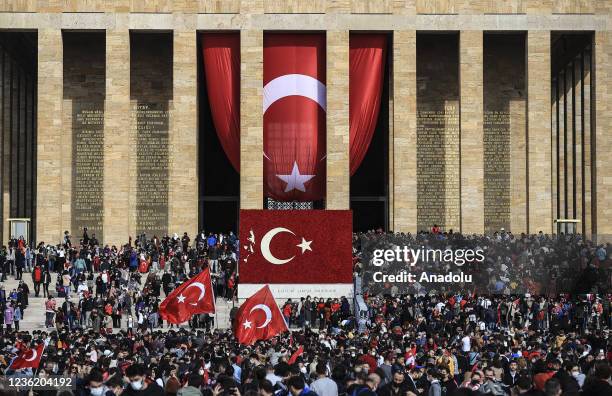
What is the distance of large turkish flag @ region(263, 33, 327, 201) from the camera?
5497 centimetres

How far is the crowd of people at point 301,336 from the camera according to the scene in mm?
16578

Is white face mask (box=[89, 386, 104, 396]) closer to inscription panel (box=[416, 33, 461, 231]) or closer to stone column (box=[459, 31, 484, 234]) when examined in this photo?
stone column (box=[459, 31, 484, 234])

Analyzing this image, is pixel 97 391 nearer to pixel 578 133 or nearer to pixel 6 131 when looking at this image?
pixel 6 131

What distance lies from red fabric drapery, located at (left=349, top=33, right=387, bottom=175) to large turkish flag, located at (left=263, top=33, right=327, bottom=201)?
1296 mm

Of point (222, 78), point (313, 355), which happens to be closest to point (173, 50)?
point (222, 78)

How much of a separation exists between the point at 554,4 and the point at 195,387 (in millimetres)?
43269

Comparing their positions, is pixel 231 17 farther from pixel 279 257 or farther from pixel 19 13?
pixel 279 257

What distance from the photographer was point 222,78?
2192 inches

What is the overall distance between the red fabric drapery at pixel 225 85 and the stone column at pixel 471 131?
995 cm

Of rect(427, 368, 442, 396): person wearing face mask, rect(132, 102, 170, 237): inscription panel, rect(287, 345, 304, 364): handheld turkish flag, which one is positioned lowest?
rect(287, 345, 304, 364): handheld turkish flag

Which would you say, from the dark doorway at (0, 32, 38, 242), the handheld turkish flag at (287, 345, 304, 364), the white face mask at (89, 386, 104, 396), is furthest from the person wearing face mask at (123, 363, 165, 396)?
the dark doorway at (0, 32, 38, 242)

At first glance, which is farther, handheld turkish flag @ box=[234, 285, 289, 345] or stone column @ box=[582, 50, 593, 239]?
stone column @ box=[582, 50, 593, 239]

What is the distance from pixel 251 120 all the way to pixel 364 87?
5.18m

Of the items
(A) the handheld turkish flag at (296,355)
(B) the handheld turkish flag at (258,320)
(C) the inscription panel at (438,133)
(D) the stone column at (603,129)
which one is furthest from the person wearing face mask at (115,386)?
(D) the stone column at (603,129)
